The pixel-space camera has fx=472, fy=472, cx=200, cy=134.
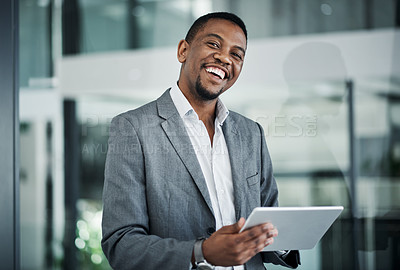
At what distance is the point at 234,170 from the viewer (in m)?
1.83

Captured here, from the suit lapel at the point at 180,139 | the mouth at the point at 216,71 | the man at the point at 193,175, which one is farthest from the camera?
the mouth at the point at 216,71

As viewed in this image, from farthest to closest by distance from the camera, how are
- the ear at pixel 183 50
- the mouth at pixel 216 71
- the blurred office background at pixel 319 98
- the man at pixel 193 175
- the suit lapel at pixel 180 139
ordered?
1. the blurred office background at pixel 319 98
2. the ear at pixel 183 50
3. the mouth at pixel 216 71
4. the suit lapel at pixel 180 139
5. the man at pixel 193 175

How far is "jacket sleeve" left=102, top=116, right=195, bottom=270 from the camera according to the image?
1.55 meters

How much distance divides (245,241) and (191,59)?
83cm

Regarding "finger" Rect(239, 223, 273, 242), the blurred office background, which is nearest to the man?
"finger" Rect(239, 223, 273, 242)

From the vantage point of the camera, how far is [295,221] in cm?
153

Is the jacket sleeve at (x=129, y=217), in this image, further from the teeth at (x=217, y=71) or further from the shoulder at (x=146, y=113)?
the teeth at (x=217, y=71)

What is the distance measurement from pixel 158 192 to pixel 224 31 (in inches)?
27.7

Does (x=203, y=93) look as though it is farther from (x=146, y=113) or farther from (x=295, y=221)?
(x=295, y=221)

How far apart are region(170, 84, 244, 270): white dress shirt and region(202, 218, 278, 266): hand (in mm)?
300

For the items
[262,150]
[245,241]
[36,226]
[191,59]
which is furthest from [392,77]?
[36,226]

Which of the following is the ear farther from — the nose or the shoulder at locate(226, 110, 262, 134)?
the shoulder at locate(226, 110, 262, 134)

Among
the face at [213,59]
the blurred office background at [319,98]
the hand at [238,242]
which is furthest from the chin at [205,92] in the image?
the blurred office background at [319,98]

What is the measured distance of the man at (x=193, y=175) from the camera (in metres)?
1.54
